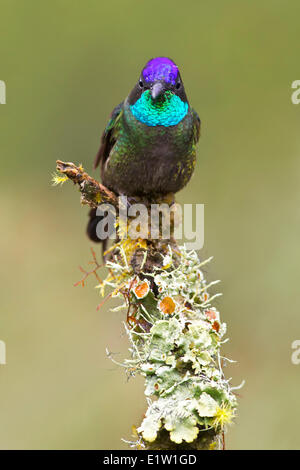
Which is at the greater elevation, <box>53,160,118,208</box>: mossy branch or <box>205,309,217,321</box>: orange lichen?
<box>53,160,118,208</box>: mossy branch

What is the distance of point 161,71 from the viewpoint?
3100 millimetres

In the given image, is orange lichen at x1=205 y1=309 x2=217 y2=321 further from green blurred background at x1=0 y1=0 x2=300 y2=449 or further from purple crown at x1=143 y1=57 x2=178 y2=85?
green blurred background at x1=0 y1=0 x2=300 y2=449

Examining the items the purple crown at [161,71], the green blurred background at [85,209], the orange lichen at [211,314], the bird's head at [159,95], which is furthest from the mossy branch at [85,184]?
the green blurred background at [85,209]

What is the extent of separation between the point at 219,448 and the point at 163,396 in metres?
0.24

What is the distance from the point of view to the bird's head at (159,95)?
3109 millimetres

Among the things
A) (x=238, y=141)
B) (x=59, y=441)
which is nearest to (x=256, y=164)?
(x=238, y=141)

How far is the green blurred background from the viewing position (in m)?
4.53

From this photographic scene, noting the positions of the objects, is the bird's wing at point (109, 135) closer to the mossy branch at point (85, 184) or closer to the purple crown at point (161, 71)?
the purple crown at point (161, 71)

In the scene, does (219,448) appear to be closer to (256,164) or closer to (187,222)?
(187,222)

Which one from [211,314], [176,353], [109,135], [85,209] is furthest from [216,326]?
[85,209]

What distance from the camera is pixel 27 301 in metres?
5.15

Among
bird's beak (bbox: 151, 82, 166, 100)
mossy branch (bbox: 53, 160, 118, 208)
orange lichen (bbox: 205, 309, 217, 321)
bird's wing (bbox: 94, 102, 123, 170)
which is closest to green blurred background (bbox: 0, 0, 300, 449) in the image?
bird's wing (bbox: 94, 102, 123, 170)

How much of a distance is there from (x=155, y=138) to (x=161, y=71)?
347 millimetres

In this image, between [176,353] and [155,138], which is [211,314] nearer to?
[176,353]
